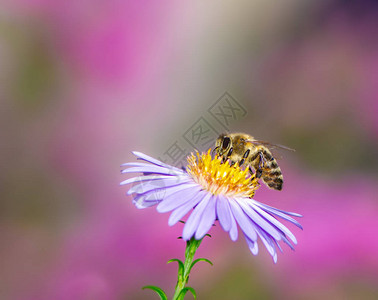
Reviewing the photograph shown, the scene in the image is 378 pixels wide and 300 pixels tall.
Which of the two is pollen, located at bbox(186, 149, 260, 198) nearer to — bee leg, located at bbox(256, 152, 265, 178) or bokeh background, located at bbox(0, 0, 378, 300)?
bee leg, located at bbox(256, 152, 265, 178)

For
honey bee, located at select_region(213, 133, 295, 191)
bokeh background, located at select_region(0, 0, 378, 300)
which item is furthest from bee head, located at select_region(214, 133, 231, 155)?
bokeh background, located at select_region(0, 0, 378, 300)

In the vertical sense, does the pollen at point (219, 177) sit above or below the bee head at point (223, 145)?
below

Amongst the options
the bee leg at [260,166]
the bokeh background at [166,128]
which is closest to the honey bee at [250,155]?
the bee leg at [260,166]

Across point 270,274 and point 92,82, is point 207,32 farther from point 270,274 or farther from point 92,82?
point 270,274

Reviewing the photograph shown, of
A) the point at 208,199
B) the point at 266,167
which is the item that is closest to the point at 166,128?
the point at 266,167

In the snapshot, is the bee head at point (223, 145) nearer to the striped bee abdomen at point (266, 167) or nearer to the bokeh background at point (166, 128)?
the striped bee abdomen at point (266, 167)

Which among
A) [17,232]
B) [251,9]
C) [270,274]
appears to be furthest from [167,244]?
[251,9]
